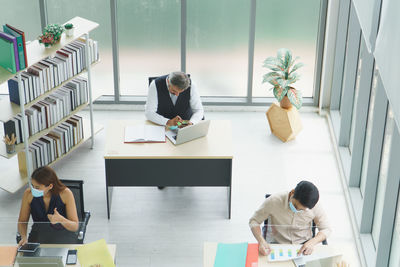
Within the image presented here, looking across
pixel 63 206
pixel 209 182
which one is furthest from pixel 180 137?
pixel 63 206

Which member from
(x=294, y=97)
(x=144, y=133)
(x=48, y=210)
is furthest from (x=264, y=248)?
(x=294, y=97)

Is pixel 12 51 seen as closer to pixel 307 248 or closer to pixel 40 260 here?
pixel 40 260

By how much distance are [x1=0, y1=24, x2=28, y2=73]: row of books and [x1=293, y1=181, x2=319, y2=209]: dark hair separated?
2.93m

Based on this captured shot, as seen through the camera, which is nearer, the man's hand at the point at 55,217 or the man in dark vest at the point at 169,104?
the man's hand at the point at 55,217

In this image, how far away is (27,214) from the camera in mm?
5176

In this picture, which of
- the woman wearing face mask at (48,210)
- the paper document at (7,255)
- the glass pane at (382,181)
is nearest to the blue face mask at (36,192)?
the woman wearing face mask at (48,210)

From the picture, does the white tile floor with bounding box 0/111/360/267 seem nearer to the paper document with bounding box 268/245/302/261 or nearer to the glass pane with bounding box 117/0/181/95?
the paper document with bounding box 268/245/302/261

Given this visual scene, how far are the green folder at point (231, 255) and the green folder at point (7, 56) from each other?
2.65 m

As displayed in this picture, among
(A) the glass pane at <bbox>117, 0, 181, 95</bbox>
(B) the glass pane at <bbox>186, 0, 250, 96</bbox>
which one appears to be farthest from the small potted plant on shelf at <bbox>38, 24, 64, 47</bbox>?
(B) the glass pane at <bbox>186, 0, 250, 96</bbox>

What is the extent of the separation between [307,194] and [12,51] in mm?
3040

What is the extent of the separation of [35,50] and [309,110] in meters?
3.91

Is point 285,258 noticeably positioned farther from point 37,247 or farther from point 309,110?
point 309,110

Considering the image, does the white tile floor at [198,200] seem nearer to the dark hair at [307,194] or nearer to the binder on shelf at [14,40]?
the dark hair at [307,194]

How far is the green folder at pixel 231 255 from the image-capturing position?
470cm
